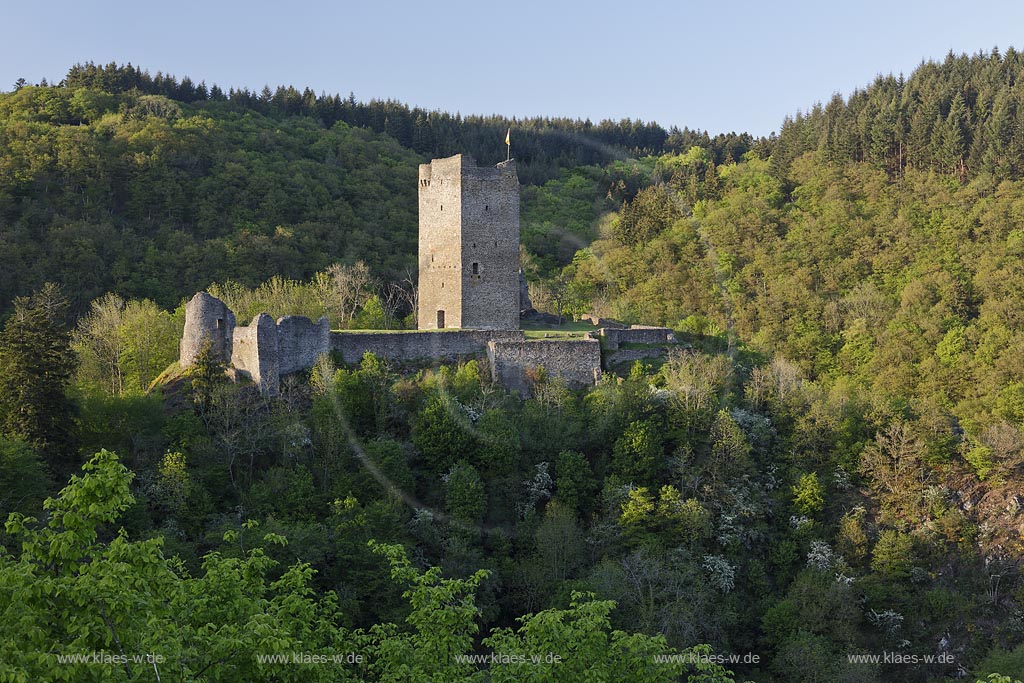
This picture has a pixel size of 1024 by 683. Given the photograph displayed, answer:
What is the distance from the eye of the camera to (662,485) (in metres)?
35.5

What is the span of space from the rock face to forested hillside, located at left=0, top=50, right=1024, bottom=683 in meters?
1.04

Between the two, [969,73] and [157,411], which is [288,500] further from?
[969,73]

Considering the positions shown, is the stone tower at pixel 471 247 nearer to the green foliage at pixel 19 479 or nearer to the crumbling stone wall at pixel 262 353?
the crumbling stone wall at pixel 262 353

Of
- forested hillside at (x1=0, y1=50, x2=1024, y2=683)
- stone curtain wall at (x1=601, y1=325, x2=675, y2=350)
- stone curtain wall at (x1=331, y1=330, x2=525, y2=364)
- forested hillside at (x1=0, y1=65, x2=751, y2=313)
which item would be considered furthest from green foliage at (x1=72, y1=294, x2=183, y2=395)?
stone curtain wall at (x1=601, y1=325, x2=675, y2=350)

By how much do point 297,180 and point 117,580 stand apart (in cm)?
6020

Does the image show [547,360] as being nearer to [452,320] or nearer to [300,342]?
[452,320]

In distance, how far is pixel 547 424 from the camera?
117ft

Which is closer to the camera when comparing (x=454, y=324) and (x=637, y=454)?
(x=637, y=454)

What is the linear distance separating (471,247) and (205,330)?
35.6ft

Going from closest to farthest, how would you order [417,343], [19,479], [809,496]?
[19,479], [809,496], [417,343]

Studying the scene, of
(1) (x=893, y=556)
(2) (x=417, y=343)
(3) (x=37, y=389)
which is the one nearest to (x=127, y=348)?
(3) (x=37, y=389)

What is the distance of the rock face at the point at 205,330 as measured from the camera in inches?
1329

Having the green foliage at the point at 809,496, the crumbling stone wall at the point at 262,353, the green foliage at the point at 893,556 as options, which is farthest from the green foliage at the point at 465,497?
the green foliage at the point at 893,556

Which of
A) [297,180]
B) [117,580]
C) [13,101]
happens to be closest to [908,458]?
[117,580]
